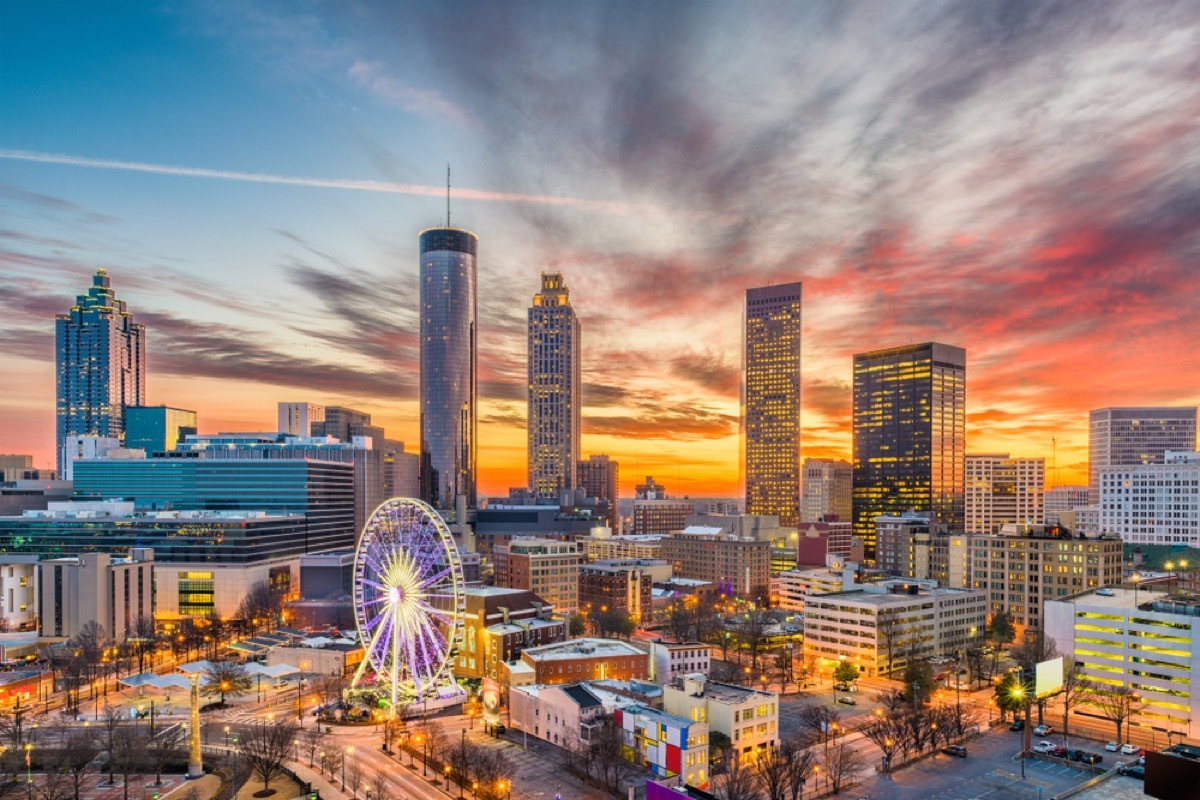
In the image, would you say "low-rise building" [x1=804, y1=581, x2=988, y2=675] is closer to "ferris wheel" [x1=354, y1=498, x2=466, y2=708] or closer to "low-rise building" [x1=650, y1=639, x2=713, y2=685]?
"low-rise building" [x1=650, y1=639, x2=713, y2=685]

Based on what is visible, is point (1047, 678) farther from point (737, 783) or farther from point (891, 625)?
point (891, 625)

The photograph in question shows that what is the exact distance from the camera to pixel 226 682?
3123 inches

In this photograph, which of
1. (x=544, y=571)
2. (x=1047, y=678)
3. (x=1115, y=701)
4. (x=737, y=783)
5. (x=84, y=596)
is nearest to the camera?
(x=737, y=783)

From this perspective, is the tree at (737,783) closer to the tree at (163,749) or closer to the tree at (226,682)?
the tree at (163,749)

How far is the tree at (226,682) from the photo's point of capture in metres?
79.8

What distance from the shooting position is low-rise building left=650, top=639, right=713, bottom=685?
80.2 metres

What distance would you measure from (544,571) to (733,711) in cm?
6904

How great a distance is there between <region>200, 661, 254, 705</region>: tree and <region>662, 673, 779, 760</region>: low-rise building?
44.7 metres

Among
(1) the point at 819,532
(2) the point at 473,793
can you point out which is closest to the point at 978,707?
(2) the point at 473,793

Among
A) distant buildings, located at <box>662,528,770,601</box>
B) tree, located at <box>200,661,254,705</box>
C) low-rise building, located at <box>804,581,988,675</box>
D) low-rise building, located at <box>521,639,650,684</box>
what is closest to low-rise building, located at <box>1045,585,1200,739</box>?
low-rise building, located at <box>804,581,988,675</box>

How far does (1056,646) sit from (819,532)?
86.3m

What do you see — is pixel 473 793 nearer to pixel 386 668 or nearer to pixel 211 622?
pixel 386 668

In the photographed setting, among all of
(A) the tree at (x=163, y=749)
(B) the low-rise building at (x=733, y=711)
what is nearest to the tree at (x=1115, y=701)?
(B) the low-rise building at (x=733, y=711)

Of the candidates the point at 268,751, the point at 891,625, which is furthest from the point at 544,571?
the point at 268,751
